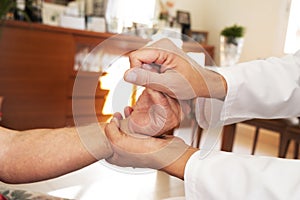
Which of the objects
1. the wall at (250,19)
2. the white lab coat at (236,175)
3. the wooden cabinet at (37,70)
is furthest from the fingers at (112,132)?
the wall at (250,19)

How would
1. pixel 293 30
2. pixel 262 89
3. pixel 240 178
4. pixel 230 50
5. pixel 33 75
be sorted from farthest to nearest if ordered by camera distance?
pixel 293 30, pixel 230 50, pixel 33 75, pixel 262 89, pixel 240 178

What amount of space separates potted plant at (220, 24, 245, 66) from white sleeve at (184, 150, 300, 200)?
193cm

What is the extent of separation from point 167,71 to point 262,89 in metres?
0.36

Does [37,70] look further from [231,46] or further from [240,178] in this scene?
[240,178]

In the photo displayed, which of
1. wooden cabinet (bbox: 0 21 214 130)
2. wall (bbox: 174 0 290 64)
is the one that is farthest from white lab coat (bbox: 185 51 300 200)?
wall (bbox: 174 0 290 64)

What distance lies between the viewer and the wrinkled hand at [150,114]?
507mm

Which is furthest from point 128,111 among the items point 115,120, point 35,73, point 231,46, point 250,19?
point 250,19

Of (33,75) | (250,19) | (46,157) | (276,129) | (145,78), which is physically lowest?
(276,129)

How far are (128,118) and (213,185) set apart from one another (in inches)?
6.5

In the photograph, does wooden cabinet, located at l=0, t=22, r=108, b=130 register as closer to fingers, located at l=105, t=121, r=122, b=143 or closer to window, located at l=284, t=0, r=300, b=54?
fingers, located at l=105, t=121, r=122, b=143

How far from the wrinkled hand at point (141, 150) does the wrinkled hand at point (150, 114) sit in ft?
0.06

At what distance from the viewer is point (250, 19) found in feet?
10.9

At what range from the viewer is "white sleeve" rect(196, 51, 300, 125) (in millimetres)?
751

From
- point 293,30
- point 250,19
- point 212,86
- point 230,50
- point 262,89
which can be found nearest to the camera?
point 212,86
